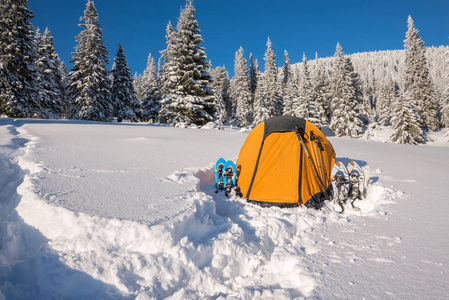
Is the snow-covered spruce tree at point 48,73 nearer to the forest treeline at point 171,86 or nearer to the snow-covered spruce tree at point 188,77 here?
the forest treeline at point 171,86

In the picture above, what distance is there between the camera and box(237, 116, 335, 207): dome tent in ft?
13.4

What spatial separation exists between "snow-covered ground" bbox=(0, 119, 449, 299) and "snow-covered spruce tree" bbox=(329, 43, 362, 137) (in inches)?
1067

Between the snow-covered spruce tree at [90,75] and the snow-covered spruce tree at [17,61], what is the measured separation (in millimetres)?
3761

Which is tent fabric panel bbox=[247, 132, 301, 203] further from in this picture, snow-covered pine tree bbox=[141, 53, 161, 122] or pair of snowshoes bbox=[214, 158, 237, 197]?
snow-covered pine tree bbox=[141, 53, 161, 122]

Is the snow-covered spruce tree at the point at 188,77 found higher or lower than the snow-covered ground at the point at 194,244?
higher

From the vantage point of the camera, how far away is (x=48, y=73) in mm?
25328

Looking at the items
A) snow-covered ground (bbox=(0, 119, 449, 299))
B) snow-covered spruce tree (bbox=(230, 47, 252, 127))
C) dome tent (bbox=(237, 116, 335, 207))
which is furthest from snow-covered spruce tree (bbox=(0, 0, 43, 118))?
snow-covered spruce tree (bbox=(230, 47, 252, 127))

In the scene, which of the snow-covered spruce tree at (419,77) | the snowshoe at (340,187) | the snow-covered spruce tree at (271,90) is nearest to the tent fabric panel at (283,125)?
the snowshoe at (340,187)

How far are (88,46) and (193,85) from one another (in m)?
14.2

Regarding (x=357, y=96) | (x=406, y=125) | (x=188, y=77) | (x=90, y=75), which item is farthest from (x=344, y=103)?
(x=90, y=75)

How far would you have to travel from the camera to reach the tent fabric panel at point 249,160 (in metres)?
4.49

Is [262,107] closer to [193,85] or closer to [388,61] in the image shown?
[193,85]

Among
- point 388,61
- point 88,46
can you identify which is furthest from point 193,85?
point 388,61

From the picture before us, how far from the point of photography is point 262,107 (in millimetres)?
33844
